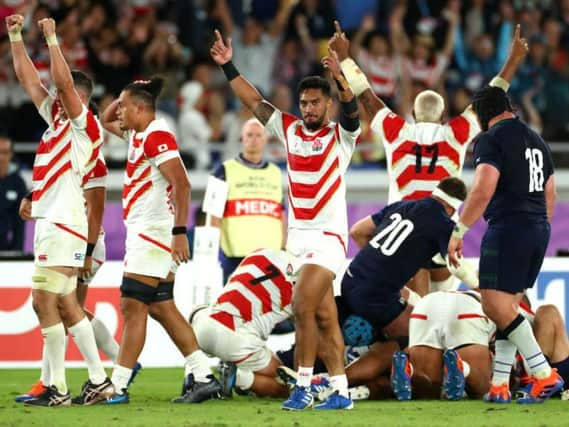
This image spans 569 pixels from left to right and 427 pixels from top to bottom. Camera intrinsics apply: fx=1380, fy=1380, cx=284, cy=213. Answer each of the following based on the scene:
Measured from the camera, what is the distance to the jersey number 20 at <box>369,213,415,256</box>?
995 cm

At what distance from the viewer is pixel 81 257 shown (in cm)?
922

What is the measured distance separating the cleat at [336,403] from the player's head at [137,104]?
90.4 inches

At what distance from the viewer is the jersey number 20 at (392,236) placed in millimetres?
9945

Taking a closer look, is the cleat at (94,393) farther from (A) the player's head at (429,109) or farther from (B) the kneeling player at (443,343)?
(A) the player's head at (429,109)

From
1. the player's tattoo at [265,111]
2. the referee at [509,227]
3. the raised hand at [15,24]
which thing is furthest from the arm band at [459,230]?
the raised hand at [15,24]

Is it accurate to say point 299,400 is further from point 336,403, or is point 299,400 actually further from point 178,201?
point 178,201

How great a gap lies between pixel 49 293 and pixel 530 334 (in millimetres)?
3197

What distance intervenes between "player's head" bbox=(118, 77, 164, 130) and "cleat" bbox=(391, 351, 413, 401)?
2380 mm

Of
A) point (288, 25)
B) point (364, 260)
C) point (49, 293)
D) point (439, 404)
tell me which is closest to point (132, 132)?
point (49, 293)

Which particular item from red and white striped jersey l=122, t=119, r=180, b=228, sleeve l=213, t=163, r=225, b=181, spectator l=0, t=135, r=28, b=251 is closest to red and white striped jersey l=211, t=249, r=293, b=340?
red and white striped jersey l=122, t=119, r=180, b=228

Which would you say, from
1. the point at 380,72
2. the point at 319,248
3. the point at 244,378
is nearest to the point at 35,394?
the point at 244,378

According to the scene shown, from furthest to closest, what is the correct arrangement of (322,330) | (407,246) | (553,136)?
1. (553,136)
2. (407,246)
3. (322,330)

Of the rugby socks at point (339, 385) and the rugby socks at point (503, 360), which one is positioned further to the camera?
the rugby socks at point (503, 360)

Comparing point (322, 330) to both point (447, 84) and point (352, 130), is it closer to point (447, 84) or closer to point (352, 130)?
point (352, 130)
